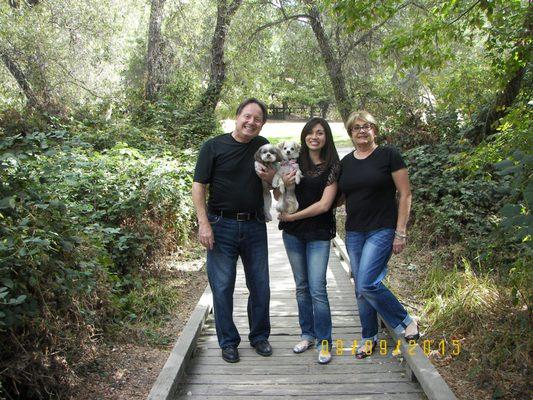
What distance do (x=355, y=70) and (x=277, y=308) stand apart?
480 inches

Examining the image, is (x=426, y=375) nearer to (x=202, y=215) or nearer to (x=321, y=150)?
(x=321, y=150)

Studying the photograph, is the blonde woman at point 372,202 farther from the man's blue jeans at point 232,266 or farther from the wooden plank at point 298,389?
the man's blue jeans at point 232,266

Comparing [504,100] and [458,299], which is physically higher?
[504,100]

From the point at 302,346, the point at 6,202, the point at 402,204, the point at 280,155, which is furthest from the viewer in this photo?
the point at 302,346

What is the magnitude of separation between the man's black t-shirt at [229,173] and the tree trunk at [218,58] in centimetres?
1190

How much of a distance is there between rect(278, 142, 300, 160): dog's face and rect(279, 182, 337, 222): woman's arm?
0.43 metres

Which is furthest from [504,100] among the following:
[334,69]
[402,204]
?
[402,204]

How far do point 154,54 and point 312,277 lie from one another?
12411mm

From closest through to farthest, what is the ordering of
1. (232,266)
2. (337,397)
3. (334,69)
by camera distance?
(337,397) < (232,266) < (334,69)

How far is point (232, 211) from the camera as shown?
4223 millimetres

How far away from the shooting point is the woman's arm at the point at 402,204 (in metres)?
4.02

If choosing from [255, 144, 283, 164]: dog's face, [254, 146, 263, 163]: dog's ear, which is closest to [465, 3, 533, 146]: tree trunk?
[255, 144, 283, 164]: dog's face

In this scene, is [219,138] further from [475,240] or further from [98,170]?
[475,240]

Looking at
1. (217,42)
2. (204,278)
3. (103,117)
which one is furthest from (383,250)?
(217,42)
